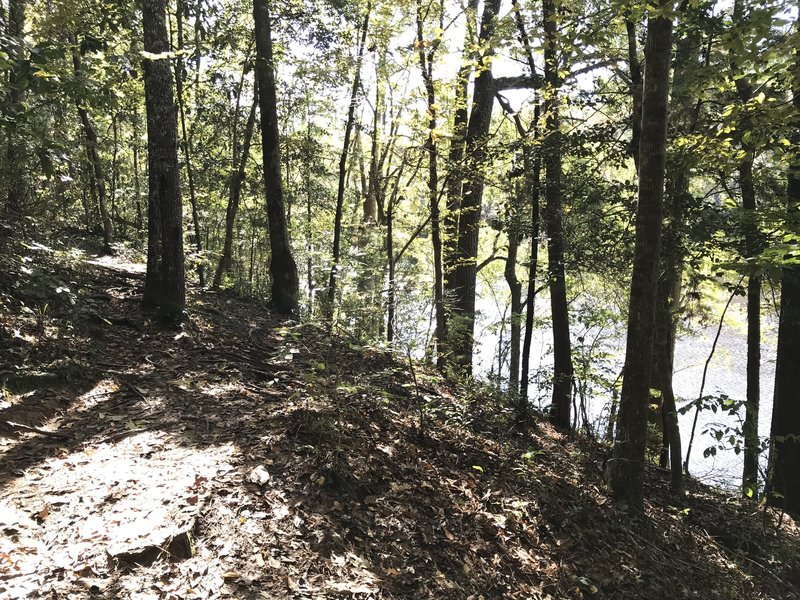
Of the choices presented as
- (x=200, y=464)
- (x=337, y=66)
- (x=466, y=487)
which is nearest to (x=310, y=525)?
(x=200, y=464)

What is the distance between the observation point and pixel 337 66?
37.9 feet

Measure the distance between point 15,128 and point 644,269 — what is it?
5757 mm

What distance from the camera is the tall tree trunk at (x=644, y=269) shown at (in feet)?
15.3

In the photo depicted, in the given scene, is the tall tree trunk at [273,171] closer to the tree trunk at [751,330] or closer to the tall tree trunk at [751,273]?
the tall tree trunk at [751,273]

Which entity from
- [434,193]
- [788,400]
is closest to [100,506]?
[434,193]

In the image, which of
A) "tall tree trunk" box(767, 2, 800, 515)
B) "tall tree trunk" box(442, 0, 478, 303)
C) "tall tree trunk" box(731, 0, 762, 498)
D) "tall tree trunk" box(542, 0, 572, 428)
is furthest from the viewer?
"tall tree trunk" box(442, 0, 478, 303)

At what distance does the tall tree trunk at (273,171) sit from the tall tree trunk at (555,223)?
480 cm

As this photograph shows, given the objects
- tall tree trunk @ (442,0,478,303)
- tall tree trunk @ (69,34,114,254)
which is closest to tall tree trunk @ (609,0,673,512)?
tall tree trunk @ (442,0,478,303)

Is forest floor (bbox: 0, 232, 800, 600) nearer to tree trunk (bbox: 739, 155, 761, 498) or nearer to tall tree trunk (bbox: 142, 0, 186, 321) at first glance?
tall tree trunk (bbox: 142, 0, 186, 321)

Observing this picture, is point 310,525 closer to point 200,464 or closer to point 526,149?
point 200,464

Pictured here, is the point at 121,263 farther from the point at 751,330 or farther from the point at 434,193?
the point at 751,330

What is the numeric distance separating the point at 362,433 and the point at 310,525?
4.58 ft

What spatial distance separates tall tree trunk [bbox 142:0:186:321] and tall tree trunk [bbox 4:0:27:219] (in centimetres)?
132

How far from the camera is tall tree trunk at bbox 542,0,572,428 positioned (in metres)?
7.06
